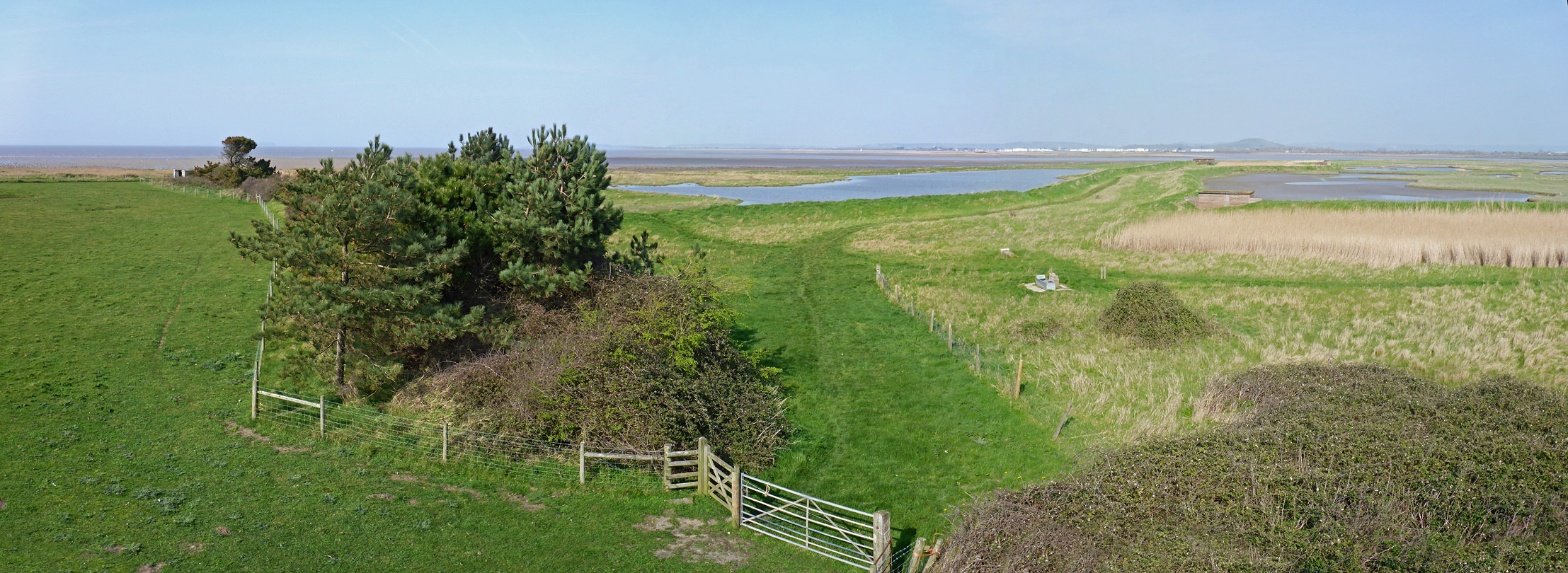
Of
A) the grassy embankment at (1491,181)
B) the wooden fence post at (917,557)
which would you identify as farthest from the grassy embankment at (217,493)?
the grassy embankment at (1491,181)

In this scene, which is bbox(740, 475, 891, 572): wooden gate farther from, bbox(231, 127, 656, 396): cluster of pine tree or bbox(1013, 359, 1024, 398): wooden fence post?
bbox(231, 127, 656, 396): cluster of pine tree

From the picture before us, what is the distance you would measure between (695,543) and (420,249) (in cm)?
1074

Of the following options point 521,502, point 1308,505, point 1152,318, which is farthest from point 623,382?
point 1152,318

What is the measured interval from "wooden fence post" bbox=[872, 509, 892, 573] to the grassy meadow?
1.49m

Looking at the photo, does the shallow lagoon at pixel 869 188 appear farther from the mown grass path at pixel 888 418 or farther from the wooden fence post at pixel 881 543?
the wooden fence post at pixel 881 543

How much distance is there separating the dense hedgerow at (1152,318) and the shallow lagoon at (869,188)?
2065 inches

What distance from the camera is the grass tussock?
128 feet

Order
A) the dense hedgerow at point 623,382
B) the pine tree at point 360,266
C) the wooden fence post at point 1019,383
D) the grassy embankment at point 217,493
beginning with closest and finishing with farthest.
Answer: the grassy embankment at point 217,493 → the dense hedgerow at point 623,382 → the pine tree at point 360,266 → the wooden fence post at point 1019,383

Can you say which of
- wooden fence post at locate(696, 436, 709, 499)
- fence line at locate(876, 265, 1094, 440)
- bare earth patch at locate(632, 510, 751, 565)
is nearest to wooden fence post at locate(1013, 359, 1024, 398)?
fence line at locate(876, 265, 1094, 440)

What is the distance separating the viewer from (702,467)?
16375 mm

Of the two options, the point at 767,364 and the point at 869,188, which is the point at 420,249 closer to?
the point at 767,364

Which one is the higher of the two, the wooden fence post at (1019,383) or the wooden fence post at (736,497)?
the wooden fence post at (1019,383)

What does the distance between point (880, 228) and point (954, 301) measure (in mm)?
26033

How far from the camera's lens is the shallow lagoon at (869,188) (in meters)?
92.1
